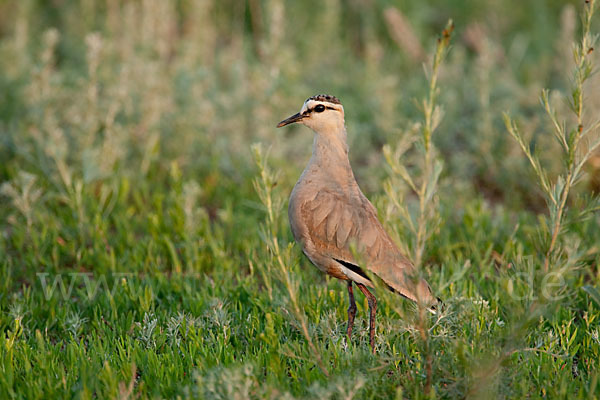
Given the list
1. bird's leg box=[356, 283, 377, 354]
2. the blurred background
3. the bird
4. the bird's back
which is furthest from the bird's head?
bird's leg box=[356, 283, 377, 354]

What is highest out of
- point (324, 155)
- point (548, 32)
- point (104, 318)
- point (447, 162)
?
point (548, 32)

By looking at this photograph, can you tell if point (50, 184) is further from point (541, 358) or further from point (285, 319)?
point (541, 358)

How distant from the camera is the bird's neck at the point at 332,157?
4.00 metres

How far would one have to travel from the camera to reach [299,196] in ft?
12.6

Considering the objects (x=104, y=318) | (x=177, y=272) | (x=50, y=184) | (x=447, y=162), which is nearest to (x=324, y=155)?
(x=177, y=272)

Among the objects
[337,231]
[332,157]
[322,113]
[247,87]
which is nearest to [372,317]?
[337,231]

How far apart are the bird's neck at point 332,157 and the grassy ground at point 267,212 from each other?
356 mm

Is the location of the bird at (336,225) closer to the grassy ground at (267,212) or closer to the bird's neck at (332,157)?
the bird's neck at (332,157)

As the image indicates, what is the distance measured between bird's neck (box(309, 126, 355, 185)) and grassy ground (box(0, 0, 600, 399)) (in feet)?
1.17

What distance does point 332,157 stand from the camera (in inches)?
159

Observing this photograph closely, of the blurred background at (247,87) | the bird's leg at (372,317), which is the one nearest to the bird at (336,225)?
the bird's leg at (372,317)

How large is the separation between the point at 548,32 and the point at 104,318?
9.23 metres

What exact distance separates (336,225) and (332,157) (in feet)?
1.71

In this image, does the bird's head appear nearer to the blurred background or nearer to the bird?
the bird
